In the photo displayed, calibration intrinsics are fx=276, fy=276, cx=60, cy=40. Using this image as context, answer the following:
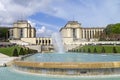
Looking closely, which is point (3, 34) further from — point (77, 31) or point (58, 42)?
point (58, 42)

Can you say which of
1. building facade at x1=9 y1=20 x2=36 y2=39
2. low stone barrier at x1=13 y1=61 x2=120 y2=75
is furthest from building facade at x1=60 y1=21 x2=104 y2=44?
low stone barrier at x1=13 y1=61 x2=120 y2=75

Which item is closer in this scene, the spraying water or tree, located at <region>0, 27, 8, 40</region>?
the spraying water

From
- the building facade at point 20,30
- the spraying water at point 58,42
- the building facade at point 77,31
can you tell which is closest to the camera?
the spraying water at point 58,42

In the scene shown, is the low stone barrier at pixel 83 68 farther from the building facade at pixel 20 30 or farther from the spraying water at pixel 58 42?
the building facade at pixel 20 30

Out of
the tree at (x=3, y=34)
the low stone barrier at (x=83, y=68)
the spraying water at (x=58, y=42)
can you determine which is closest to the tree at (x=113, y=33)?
the spraying water at (x=58, y=42)

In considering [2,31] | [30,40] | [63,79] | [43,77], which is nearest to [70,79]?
[63,79]

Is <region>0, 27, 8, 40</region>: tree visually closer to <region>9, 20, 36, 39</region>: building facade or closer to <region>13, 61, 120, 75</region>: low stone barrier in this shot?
<region>9, 20, 36, 39</region>: building facade

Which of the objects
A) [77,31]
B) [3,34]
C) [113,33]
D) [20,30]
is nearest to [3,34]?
[3,34]

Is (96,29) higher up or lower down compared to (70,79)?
higher up

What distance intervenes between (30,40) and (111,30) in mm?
43532

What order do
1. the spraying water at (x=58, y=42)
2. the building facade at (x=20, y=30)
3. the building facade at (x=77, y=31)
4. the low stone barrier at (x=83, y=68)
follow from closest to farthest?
the low stone barrier at (x=83, y=68) → the spraying water at (x=58, y=42) → the building facade at (x=77, y=31) → the building facade at (x=20, y=30)

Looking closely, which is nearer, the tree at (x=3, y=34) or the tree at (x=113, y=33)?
the tree at (x=113, y=33)

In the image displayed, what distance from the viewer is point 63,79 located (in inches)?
691

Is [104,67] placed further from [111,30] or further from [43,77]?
[111,30]
